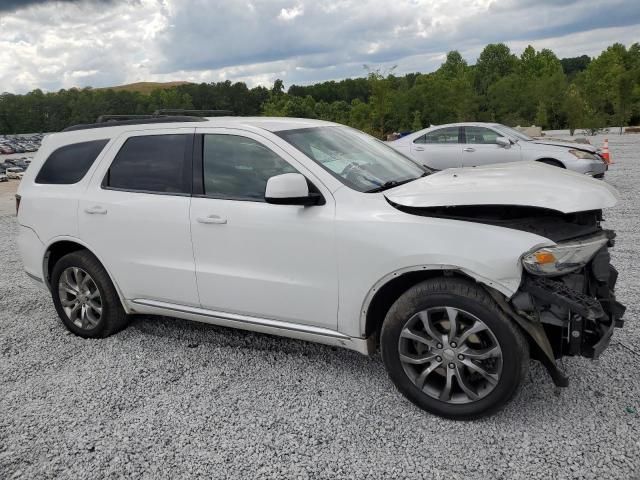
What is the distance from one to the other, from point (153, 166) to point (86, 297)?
4.39 ft

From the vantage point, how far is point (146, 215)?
3.97 meters

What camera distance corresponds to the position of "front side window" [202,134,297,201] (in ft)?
11.7

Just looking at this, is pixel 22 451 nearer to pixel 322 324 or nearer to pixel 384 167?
pixel 322 324

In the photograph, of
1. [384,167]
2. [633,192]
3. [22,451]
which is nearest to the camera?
[22,451]

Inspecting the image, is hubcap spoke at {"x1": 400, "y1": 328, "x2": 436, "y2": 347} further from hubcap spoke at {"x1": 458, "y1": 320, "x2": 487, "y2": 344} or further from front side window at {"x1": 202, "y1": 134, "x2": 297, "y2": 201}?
front side window at {"x1": 202, "y1": 134, "x2": 297, "y2": 201}

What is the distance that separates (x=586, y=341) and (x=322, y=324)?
1.54m

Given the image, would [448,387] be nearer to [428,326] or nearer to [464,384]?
[464,384]

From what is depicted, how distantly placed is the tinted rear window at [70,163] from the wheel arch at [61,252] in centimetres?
51

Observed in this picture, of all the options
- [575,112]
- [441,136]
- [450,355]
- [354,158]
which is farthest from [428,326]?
[575,112]

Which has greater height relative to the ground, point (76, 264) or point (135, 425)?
point (76, 264)

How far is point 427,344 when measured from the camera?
10.1ft

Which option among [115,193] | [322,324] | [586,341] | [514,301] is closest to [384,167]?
[322,324]

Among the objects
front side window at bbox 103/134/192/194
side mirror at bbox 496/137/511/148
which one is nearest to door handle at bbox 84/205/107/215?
front side window at bbox 103/134/192/194

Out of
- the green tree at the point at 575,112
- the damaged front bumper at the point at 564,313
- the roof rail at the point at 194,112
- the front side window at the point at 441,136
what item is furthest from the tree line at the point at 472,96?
the damaged front bumper at the point at 564,313
